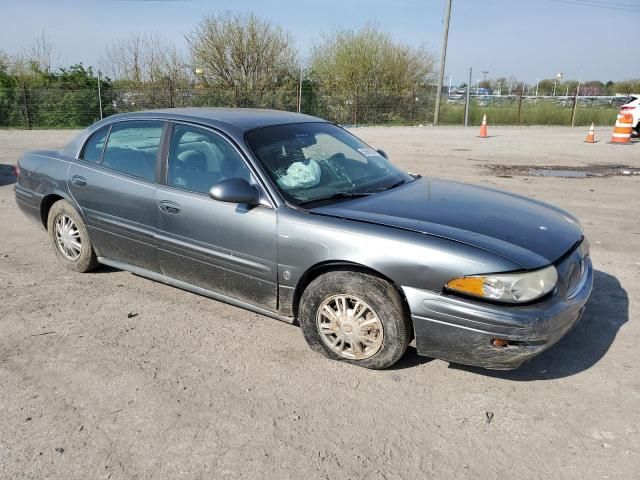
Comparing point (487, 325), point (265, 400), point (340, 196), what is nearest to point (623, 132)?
point (340, 196)

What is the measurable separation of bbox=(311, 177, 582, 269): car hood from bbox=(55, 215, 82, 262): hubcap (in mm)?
2630

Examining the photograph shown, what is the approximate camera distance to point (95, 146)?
15.1 feet

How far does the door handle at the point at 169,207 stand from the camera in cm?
386

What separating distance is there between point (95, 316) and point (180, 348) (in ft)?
3.04

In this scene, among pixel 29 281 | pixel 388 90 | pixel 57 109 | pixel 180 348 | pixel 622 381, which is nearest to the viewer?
pixel 622 381

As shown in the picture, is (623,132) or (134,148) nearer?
(134,148)

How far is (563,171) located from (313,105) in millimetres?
17775

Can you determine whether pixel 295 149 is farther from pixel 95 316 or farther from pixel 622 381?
pixel 622 381

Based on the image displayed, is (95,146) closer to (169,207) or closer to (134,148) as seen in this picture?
(134,148)

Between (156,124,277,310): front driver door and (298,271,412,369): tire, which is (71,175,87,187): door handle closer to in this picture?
(156,124,277,310): front driver door

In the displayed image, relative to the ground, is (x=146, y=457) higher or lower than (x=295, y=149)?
lower

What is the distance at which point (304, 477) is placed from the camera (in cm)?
241

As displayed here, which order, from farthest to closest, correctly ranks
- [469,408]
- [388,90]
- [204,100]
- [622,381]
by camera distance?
[388,90] → [204,100] → [622,381] → [469,408]

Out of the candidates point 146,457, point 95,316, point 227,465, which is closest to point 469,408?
point 227,465
